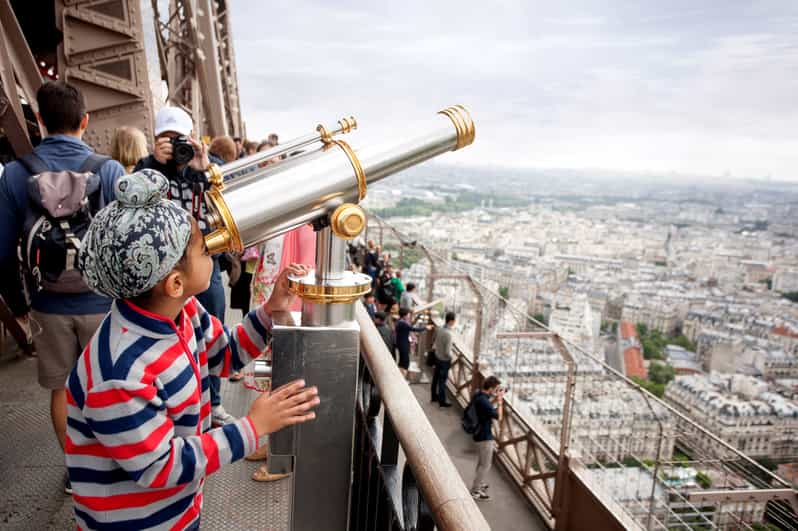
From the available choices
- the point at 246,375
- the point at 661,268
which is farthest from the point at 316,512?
the point at 661,268

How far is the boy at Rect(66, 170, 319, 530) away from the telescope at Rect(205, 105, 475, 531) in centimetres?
9

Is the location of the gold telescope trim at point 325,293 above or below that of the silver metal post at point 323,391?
above

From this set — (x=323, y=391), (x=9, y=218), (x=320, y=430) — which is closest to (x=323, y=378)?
(x=323, y=391)

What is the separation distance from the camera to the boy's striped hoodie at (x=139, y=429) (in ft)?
3.83

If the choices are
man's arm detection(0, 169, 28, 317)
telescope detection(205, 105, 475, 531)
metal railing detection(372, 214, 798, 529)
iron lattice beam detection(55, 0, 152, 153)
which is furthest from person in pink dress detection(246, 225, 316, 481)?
metal railing detection(372, 214, 798, 529)

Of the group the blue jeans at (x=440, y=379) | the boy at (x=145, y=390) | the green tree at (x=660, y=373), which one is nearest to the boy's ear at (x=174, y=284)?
the boy at (x=145, y=390)

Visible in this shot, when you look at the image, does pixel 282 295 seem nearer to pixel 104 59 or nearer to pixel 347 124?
pixel 347 124

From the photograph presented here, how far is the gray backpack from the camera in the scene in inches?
82.4

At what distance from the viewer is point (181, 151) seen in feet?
8.52

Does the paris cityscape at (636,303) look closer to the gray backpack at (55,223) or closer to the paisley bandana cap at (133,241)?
the gray backpack at (55,223)

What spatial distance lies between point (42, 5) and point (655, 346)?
116 feet

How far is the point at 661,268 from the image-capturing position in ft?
194

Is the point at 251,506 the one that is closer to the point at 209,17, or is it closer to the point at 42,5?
the point at 42,5

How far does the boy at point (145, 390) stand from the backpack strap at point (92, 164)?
1.21 meters
